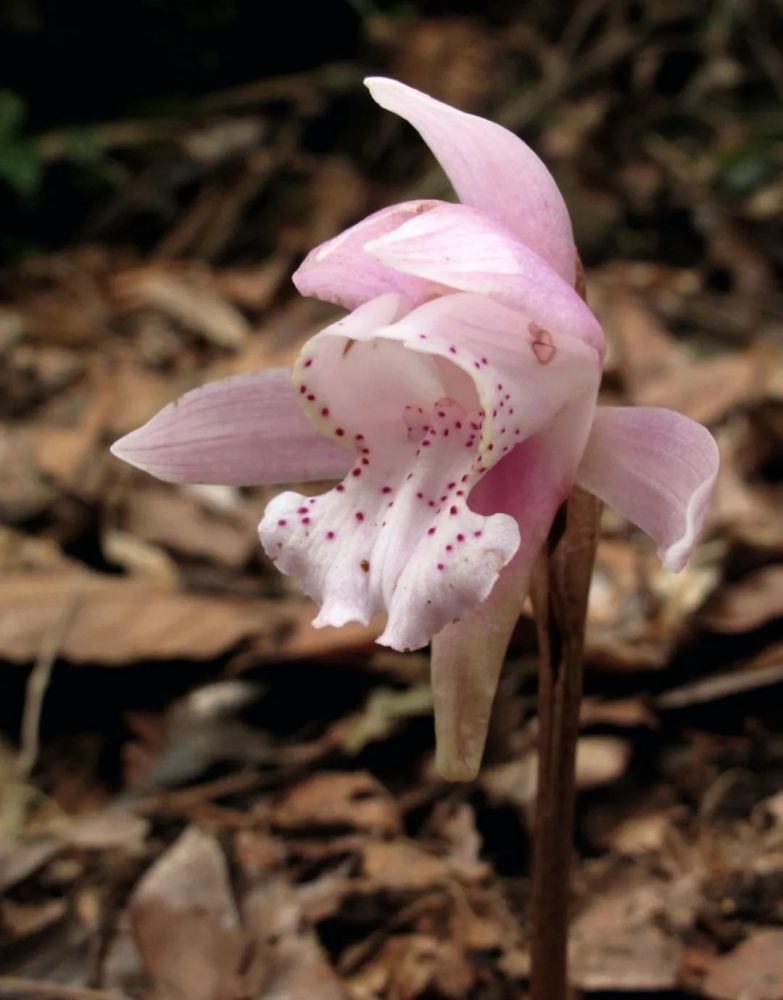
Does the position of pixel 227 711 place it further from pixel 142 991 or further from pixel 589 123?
pixel 589 123

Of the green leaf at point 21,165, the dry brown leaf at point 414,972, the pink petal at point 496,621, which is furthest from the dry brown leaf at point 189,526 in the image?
the green leaf at point 21,165

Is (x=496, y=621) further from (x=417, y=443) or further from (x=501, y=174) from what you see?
(x=501, y=174)

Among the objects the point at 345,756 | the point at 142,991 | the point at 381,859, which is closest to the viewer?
the point at 142,991

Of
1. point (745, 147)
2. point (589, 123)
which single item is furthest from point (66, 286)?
point (745, 147)

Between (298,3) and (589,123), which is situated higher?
(298,3)

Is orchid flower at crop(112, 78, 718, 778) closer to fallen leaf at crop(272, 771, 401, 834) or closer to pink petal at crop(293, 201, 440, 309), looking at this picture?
pink petal at crop(293, 201, 440, 309)

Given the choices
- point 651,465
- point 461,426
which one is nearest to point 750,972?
point 651,465

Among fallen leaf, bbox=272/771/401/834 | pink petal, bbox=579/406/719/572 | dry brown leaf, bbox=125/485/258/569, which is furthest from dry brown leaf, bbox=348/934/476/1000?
dry brown leaf, bbox=125/485/258/569
